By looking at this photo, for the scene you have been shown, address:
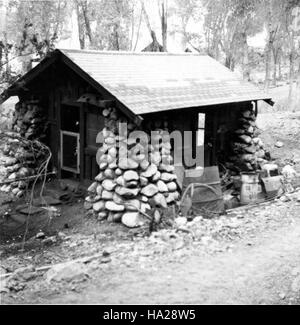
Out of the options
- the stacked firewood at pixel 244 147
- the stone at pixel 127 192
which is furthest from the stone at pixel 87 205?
the stacked firewood at pixel 244 147

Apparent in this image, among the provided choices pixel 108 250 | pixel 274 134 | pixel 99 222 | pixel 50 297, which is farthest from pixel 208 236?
pixel 274 134

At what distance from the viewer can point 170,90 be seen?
11.9 meters

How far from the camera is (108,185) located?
Answer: 34.1 feet

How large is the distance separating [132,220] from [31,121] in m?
4.90

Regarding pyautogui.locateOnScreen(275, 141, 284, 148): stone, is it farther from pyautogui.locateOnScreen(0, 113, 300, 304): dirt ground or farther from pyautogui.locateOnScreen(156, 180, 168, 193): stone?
pyautogui.locateOnScreen(156, 180, 168, 193): stone

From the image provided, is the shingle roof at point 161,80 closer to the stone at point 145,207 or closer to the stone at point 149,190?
the stone at point 149,190

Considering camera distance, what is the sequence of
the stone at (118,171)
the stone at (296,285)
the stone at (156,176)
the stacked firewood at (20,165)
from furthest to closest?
the stacked firewood at (20,165) < the stone at (156,176) < the stone at (118,171) < the stone at (296,285)

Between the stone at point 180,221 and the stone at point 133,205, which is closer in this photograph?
the stone at point 180,221

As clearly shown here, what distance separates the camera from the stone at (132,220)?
32.3 ft

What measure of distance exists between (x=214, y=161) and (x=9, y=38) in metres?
29.9

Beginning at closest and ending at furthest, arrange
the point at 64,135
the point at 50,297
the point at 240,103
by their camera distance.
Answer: the point at 50,297, the point at 64,135, the point at 240,103

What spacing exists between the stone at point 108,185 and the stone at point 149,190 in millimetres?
640
